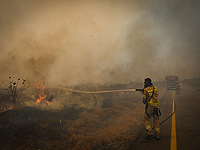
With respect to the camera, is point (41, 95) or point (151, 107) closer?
point (151, 107)

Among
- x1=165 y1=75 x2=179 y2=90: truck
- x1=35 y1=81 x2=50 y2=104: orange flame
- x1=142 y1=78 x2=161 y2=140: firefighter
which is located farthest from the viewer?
x1=165 y1=75 x2=179 y2=90: truck

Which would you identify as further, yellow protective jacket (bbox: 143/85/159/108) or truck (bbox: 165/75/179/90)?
truck (bbox: 165/75/179/90)

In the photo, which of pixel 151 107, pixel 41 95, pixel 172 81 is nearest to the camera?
pixel 151 107

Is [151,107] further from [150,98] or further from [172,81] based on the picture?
[172,81]

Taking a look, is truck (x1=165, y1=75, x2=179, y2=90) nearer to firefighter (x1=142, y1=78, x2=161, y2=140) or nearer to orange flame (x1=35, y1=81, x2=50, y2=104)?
firefighter (x1=142, y1=78, x2=161, y2=140)

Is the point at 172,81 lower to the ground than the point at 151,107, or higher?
higher

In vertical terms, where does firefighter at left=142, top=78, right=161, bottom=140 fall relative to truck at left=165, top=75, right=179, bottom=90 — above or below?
below

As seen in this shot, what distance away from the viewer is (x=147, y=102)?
174 inches

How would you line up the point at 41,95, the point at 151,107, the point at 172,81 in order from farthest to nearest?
the point at 172,81 < the point at 41,95 < the point at 151,107

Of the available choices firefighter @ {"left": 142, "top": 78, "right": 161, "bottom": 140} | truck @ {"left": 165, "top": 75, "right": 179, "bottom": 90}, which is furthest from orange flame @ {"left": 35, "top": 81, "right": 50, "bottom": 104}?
truck @ {"left": 165, "top": 75, "right": 179, "bottom": 90}

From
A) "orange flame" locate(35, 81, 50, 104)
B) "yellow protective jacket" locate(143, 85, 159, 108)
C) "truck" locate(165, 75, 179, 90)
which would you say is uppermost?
"truck" locate(165, 75, 179, 90)

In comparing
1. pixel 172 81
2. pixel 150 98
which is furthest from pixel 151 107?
pixel 172 81

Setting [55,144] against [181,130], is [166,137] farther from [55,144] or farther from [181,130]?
[55,144]

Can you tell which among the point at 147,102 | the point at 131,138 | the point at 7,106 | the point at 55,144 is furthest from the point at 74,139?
the point at 7,106
